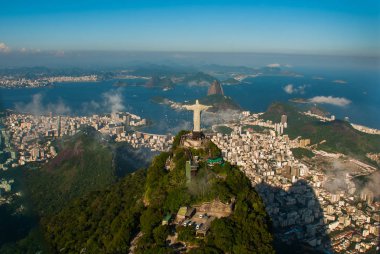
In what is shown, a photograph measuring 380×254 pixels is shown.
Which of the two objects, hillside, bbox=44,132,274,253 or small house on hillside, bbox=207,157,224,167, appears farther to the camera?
small house on hillside, bbox=207,157,224,167

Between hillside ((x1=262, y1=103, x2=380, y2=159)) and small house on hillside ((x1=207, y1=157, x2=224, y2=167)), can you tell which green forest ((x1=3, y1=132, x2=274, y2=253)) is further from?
hillside ((x1=262, y1=103, x2=380, y2=159))

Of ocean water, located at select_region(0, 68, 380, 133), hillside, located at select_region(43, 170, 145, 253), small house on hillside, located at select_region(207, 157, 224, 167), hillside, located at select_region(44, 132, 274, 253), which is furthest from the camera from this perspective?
ocean water, located at select_region(0, 68, 380, 133)

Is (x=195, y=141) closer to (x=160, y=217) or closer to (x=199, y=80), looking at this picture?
(x=160, y=217)

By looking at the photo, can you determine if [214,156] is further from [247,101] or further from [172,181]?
[247,101]

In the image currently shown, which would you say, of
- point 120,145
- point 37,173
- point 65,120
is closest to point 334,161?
point 120,145

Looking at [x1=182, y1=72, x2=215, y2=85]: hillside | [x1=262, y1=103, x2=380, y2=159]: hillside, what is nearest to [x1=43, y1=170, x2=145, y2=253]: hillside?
[x1=262, y1=103, x2=380, y2=159]: hillside

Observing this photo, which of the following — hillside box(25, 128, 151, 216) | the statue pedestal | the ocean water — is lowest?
the ocean water
